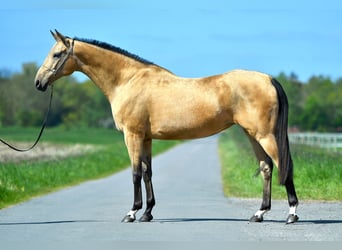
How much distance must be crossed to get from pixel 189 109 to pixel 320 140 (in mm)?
44674

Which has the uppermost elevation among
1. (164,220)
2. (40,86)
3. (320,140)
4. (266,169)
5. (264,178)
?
(40,86)

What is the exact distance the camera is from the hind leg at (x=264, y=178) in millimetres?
11922

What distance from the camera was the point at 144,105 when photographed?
40.1ft

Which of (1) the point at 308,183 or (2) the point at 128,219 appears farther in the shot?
(1) the point at 308,183

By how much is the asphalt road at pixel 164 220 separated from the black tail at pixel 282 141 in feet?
2.45

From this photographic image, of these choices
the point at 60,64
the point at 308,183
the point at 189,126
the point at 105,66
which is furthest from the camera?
the point at 308,183

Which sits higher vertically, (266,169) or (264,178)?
(266,169)

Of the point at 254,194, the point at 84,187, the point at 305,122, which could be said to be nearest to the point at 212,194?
the point at 254,194

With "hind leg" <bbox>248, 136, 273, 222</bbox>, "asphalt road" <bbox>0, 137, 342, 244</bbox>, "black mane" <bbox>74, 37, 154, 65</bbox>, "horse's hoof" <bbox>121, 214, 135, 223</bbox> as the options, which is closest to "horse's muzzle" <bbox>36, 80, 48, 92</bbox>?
"black mane" <bbox>74, 37, 154, 65</bbox>

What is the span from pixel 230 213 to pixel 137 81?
2845 mm

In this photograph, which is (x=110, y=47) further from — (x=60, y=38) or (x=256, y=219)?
(x=256, y=219)

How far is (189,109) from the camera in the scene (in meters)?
12.1

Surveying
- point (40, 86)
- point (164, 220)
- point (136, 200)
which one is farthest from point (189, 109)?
point (40, 86)

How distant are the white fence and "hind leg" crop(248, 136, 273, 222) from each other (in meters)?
33.6
